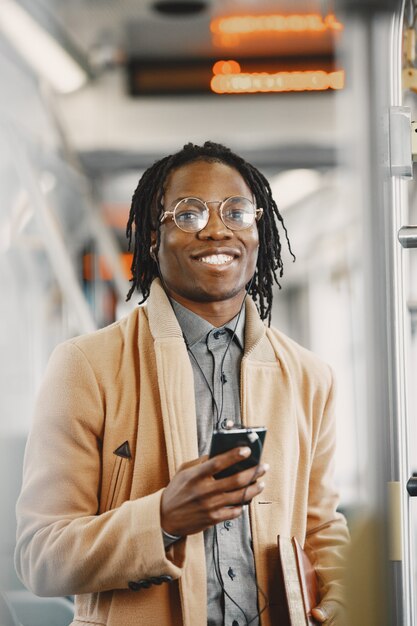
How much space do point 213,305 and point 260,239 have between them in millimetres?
298

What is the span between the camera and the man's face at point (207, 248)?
1.85 meters

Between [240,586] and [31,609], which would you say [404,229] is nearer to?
[240,586]

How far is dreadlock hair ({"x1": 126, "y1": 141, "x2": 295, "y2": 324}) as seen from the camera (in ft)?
6.54

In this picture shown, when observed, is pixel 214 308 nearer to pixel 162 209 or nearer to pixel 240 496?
pixel 162 209

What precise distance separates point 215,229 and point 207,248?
0.12 ft

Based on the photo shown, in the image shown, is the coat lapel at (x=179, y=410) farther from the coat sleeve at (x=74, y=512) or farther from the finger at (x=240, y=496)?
the finger at (x=240, y=496)

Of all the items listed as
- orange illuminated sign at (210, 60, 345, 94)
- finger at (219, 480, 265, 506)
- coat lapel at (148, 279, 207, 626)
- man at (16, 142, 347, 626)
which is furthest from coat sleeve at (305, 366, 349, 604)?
orange illuminated sign at (210, 60, 345, 94)

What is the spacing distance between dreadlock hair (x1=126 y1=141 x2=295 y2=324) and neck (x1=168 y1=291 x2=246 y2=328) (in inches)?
5.6

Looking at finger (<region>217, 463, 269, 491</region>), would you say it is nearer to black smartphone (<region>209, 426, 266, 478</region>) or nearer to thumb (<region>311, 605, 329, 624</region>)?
black smartphone (<region>209, 426, 266, 478</region>)

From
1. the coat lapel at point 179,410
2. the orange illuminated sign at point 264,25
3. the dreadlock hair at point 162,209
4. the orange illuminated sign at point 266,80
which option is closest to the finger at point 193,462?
the coat lapel at point 179,410

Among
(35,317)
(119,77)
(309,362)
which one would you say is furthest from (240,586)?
(119,77)

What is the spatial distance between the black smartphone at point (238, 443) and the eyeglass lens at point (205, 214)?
0.44 metres

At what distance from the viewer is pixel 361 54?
4.88 ft

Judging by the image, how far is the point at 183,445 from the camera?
179 centimetres
